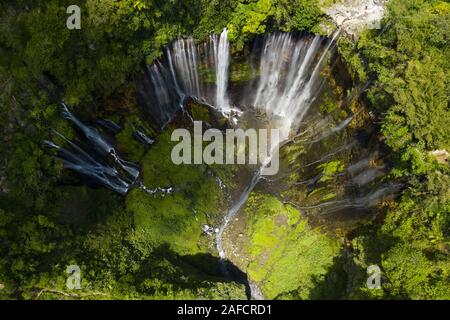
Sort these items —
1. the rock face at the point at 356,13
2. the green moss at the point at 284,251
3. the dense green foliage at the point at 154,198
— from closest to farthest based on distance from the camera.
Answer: the dense green foliage at the point at 154,198, the green moss at the point at 284,251, the rock face at the point at 356,13

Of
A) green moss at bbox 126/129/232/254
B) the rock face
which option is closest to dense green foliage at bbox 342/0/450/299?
the rock face

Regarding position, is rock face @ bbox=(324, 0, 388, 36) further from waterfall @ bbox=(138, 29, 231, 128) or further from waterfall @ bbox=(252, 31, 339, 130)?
waterfall @ bbox=(138, 29, 231, 128)

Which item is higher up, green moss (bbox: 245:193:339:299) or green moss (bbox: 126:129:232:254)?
green moss (bbox: 126:129:232:254)

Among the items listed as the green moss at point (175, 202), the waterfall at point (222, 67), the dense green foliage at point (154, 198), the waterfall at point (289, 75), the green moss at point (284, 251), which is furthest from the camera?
the waterfall at point (289, 75)

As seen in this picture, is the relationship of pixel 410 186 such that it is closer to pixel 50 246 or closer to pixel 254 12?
pixel 254 12

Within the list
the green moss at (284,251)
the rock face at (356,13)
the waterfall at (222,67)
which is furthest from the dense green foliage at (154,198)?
the waterfall at (222,67)

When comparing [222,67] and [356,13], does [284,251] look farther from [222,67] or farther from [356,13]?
[356,13]

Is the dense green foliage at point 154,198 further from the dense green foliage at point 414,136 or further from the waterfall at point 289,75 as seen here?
the waterfall at point 289,75

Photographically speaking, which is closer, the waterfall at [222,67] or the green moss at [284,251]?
the green moss at [284,251]

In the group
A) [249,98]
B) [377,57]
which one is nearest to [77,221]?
[249,98]

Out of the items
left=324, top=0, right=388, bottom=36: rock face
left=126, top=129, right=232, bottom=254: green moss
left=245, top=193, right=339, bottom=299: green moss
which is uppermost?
left=324, top=0, right=388, bottom=36: rock face
